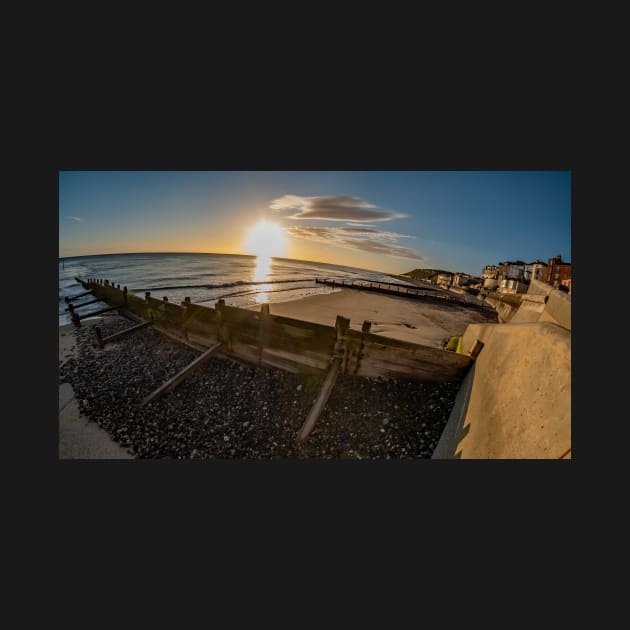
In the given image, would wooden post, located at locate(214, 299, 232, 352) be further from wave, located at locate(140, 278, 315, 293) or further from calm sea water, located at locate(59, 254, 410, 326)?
wave, located at locate(140, 278, 315, 293)

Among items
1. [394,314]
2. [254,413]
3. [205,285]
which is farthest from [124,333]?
[394,314]

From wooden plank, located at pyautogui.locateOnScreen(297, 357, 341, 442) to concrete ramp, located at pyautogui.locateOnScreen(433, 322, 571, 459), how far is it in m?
1.54

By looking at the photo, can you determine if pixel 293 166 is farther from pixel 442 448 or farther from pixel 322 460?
pixel 442 448

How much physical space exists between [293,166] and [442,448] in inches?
155

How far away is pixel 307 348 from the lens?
4.07 meters

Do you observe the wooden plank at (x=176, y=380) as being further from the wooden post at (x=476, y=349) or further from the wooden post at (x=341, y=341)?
the wooden post at (x=476, y=349)

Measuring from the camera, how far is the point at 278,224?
4168 mm

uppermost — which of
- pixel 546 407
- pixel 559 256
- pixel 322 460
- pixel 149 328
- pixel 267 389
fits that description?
pixel 559 256

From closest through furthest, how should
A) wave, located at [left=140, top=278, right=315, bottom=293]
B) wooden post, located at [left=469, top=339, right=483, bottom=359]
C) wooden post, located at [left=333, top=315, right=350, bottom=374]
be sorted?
wooden post, located at [left=469, top=339, right=483, bottom=359], wooden post, located at [left=333, top=315, right=350, bottom=374], wave, located at [left=140, top=278, right=315, bottom=293]

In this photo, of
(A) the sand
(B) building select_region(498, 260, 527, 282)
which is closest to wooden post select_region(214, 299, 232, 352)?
(A) the sand

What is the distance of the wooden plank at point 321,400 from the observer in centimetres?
312

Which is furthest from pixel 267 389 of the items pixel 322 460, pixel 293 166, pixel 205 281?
pixel 205 281

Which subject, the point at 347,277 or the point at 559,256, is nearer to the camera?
the point at 559,256

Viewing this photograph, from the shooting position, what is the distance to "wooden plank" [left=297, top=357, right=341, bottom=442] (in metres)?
3.12
